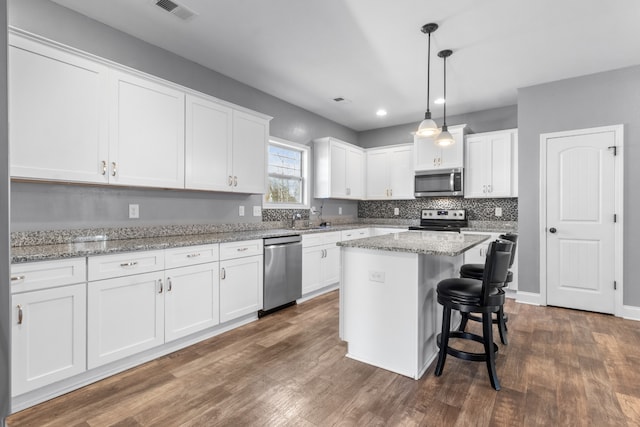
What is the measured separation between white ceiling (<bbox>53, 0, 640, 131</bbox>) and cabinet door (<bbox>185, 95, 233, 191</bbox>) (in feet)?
1.93

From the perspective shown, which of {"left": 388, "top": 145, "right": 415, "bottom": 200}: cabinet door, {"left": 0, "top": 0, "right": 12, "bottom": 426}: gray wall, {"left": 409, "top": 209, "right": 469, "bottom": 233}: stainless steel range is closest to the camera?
{"left": 0, "top": 0, "right": 12, "bottom": 426}: gray wall

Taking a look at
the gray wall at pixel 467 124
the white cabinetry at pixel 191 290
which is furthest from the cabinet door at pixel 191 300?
the gray wall at pixel 467 124

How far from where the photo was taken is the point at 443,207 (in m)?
5.43

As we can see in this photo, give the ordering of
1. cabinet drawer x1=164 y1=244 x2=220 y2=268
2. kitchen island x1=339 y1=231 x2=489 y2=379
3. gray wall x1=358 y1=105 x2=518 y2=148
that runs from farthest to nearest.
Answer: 1. gray wall x1=358 y1=105 x2=518 y2=148
2. cabinet drawer x1=164 y1=244 x2=220 y2=268
3. kitchen island x1=339 y1=231 x2=489 y2=379

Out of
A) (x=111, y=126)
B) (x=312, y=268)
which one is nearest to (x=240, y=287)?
(x=312, y=268)

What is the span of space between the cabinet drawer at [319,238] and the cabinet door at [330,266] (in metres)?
0.10

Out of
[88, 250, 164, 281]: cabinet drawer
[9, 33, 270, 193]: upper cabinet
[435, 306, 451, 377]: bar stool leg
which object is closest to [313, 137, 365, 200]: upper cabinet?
[9, 33, 270, 193]: upper cabinet

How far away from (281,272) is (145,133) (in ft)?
6.40

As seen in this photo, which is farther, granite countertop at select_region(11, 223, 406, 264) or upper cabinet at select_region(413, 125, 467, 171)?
upper cabinet at select_region(413, 125, 467, 171)

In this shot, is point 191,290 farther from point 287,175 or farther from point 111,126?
point 287,175

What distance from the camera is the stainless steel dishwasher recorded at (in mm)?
3408

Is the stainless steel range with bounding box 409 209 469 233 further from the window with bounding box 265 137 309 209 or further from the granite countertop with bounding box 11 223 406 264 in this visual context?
the granite countertop with bounding box 11 223 406 264

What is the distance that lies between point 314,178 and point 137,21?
305cm

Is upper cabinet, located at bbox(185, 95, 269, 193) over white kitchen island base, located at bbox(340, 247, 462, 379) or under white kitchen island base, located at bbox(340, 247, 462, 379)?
over
